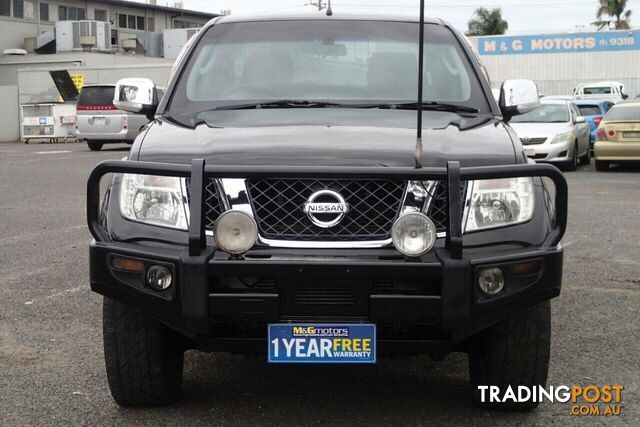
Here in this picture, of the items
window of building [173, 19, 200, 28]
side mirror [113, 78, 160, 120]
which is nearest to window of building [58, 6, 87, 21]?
window of building [173, 19, 200, 28]

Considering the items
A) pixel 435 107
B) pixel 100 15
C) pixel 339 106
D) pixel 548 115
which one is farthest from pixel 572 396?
pixel 100 15

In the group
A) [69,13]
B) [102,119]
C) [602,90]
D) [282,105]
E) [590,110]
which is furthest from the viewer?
[69,13]

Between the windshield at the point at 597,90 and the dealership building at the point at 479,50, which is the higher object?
the dealership building at the point at 479,50

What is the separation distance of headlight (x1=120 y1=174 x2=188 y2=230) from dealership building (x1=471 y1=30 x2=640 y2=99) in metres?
44.6

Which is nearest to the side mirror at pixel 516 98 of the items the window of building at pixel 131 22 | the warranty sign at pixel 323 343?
the warranty sign at pixel 323 343

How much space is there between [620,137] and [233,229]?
54.6ft

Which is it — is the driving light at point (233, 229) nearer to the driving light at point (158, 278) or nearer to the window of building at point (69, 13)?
the driving light at point (158, 278)

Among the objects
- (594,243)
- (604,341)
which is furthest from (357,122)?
(594,243)

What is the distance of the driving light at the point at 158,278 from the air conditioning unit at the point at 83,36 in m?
48.2

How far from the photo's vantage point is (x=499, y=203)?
373cm

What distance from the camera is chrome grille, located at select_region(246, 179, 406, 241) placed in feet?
11.9

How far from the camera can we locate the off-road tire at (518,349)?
12.6ft

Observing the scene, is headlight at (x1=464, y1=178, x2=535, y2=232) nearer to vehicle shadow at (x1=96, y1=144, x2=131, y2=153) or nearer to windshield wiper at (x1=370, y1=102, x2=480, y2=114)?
windshield wiper at (x1=370, y1=102, x2=480, y2=114)

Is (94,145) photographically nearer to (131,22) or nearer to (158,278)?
(158,278)
